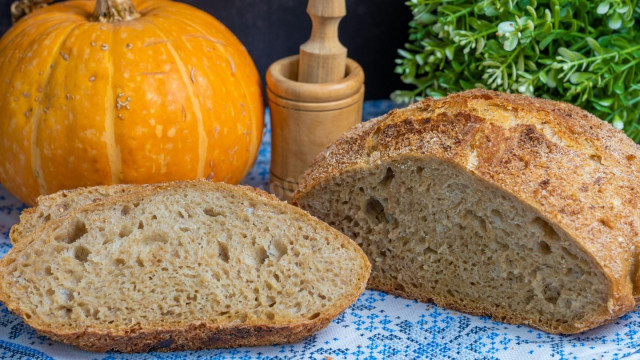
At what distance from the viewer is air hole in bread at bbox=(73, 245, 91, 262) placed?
7.17ft

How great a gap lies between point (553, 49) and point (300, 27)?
1.25 m

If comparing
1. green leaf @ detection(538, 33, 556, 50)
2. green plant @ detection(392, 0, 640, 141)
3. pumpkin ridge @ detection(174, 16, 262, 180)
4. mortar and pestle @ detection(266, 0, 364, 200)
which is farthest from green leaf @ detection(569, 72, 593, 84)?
pumpkin ridge @ detection(174, 16, 262, 180)

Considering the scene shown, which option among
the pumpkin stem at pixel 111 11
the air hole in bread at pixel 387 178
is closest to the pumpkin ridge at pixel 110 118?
the pumpkin stem at pixel 111 11

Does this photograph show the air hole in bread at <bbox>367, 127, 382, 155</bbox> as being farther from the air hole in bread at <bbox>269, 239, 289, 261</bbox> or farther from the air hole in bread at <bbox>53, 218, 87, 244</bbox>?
the air hole in bread at <bbox>53, 218, 87, 244</bbox>

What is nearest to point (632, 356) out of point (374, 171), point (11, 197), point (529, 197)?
point (529, 197)

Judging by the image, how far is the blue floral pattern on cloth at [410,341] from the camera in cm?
214

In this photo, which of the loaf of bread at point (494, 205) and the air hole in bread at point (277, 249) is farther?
the air hole in bread at point (277, 249)

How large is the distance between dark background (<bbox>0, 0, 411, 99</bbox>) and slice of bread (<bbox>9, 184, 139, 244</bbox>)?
138 centimetres

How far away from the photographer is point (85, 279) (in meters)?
2.12

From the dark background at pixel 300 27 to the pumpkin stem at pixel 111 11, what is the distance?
2.85 ft

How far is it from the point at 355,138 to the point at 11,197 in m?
1.52

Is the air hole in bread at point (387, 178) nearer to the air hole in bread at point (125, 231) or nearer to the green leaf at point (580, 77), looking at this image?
the air hole in bread at point (125, 231)

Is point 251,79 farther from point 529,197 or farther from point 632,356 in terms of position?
point 632,356

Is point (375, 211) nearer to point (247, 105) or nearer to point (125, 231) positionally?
point (247, 105)
